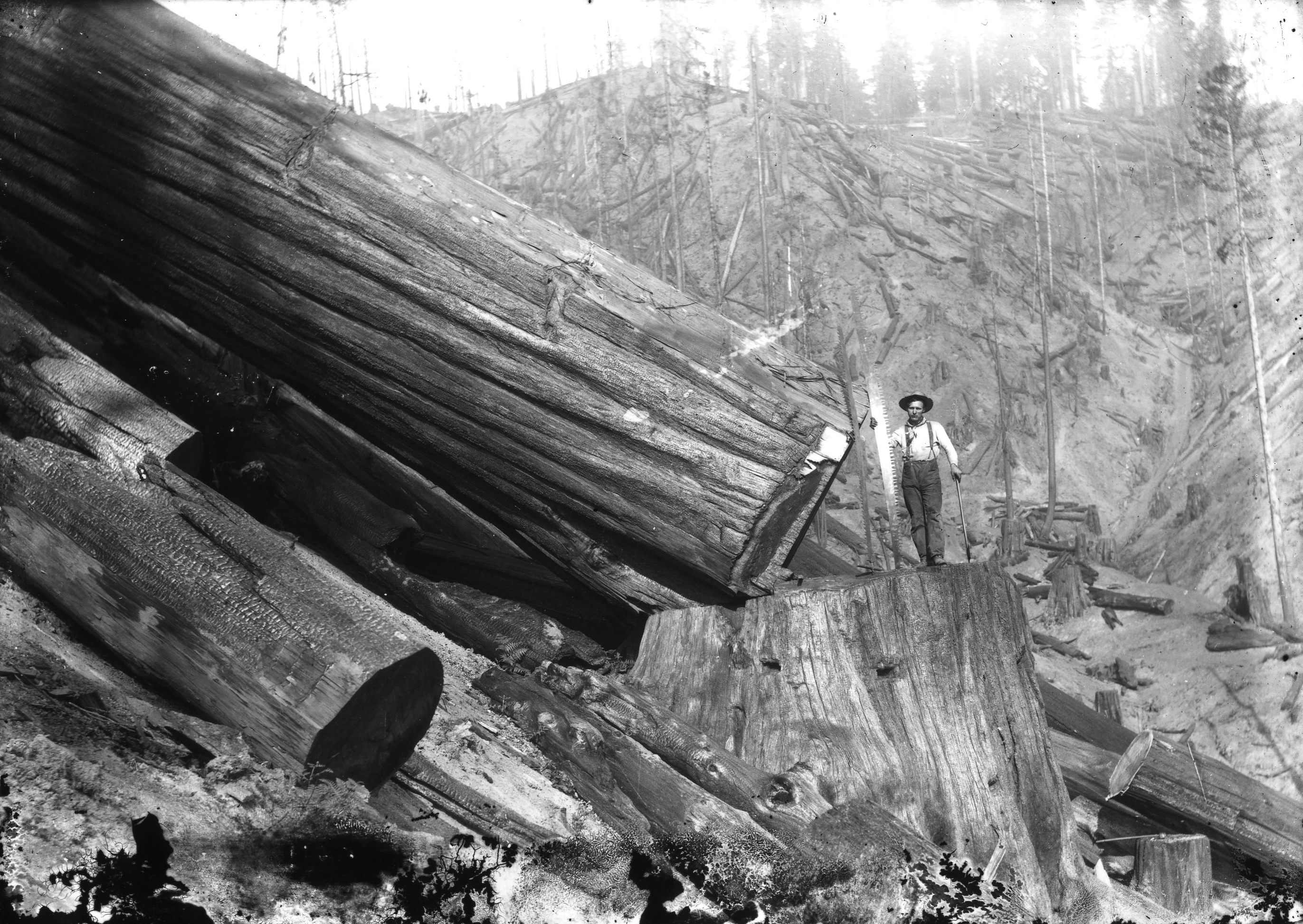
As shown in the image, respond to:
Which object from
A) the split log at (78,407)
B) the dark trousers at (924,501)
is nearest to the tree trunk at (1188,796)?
the dark trousers at (924,501)

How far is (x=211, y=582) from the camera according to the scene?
2.14 meters

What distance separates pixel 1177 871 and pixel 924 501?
1611mm

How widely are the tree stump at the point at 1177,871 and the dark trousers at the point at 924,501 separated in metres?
1.28

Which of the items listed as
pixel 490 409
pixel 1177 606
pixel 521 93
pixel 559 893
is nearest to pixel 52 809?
pixel 559 893

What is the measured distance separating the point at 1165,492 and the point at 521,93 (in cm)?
1632

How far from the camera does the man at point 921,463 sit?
4105 mm

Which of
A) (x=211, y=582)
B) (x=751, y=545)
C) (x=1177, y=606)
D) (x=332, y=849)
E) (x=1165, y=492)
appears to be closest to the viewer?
(x=332, y=849)

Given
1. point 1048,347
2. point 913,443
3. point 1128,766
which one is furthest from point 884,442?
point 1048,347

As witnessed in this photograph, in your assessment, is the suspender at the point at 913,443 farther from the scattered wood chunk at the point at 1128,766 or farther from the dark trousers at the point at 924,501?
the scattered wood chunk at the point at 1128,766

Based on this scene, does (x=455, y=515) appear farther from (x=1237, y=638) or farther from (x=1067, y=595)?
(x=1067, y=595)

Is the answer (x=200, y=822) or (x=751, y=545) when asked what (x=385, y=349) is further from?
(x=200, y=822)

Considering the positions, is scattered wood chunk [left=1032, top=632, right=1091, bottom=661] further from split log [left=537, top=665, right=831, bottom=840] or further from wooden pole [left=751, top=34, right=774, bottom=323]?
split log [left=537, top=665, right=831, bottom=840]

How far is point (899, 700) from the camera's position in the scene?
288 centimetres

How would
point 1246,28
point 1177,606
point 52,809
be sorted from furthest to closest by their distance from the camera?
1. point 1177,606
2. point 1246,28
3. point 52,809
